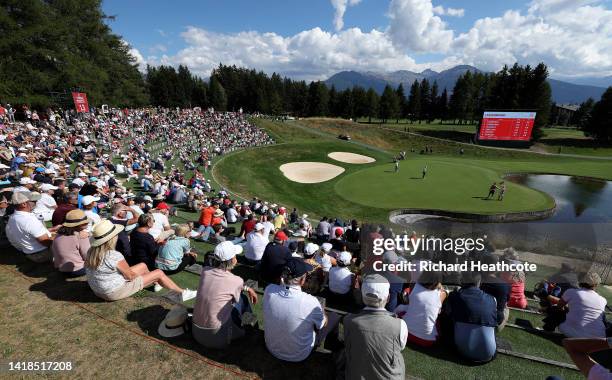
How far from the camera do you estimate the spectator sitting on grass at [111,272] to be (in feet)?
16.9

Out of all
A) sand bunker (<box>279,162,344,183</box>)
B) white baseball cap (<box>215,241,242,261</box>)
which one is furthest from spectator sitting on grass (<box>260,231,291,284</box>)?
sand bunker (<box>279,162,344,183</box>)

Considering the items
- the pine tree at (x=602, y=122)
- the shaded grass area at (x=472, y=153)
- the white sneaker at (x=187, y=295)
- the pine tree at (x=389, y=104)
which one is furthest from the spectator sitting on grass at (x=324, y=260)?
the pine tree at (x=389, y=104)

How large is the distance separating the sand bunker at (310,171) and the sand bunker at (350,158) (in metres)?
4.01

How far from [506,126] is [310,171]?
122 feet

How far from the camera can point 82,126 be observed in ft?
111

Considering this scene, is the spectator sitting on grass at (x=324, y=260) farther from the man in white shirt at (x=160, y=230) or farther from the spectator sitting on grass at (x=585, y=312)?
the spectator sitting on grass at (x=585, y=312)

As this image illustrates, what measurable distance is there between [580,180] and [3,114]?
69.3 m

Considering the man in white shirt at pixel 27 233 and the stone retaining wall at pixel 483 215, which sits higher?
the man in white shirt at pixel 27 233

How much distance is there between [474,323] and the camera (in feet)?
15.5

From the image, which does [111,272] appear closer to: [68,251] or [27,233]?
[68,251]

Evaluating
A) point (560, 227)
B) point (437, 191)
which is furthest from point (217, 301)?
point (437, 191)

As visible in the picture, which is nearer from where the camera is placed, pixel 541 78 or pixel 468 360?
pixel 468 360

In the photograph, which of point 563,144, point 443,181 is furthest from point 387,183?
point 563,144

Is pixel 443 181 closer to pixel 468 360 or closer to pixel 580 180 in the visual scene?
pixel 580 180
